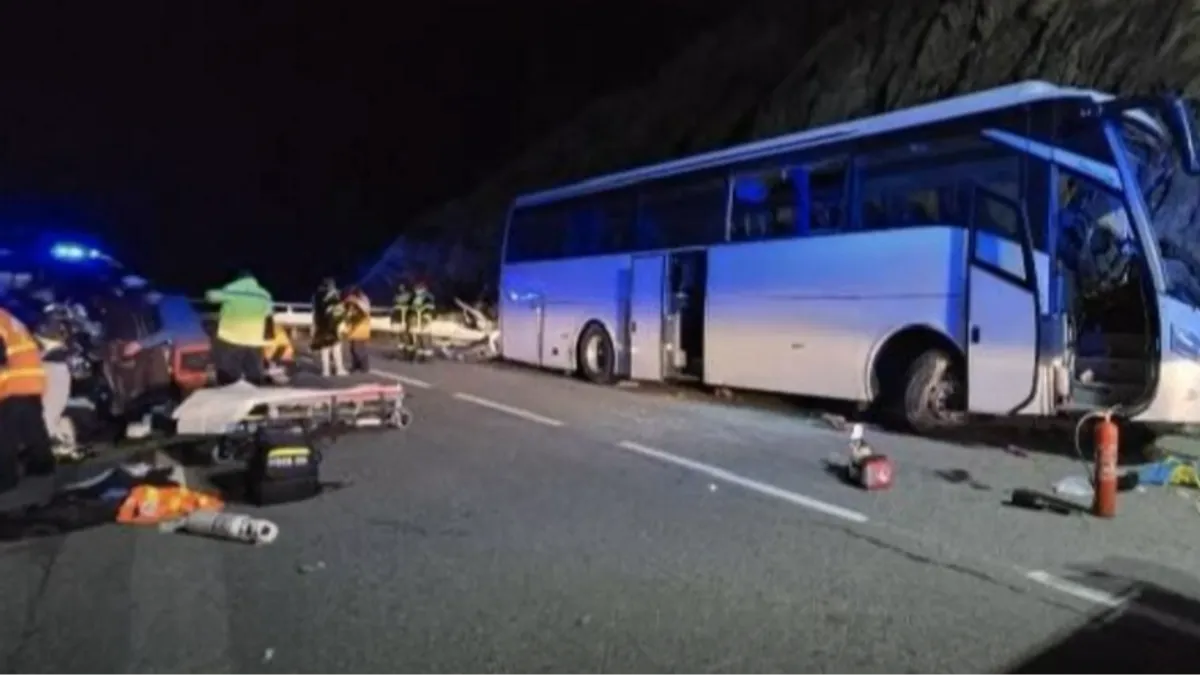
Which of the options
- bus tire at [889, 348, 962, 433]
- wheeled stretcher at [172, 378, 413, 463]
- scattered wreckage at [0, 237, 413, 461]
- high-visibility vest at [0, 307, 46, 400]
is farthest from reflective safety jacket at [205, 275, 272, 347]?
bus tire at [889, 348, 962, 433]

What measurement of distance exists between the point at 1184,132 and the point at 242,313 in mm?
10740

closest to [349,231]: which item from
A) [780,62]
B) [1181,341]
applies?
[780,62]

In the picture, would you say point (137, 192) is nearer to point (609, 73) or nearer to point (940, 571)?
point (609, 73)

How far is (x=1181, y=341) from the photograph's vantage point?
10.2 metres

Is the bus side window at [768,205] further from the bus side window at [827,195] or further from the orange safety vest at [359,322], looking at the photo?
the orange safety vest at [359,322]

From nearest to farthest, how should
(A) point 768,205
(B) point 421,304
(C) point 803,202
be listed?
(C) point 803,202, (A) point 768,205, (B) point 421,304

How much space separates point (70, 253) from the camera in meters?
14.4

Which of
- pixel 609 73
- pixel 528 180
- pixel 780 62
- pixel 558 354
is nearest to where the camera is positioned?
pixel 558 354

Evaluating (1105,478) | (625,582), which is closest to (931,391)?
(1105,478)

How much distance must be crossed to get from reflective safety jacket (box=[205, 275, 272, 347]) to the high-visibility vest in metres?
5.02

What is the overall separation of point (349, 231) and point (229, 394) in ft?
215

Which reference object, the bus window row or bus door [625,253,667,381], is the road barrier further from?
bus door [625,253,667,381]

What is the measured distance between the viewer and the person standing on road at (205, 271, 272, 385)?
1404 centimetres

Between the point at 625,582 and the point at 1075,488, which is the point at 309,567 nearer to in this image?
the point at 625,582
